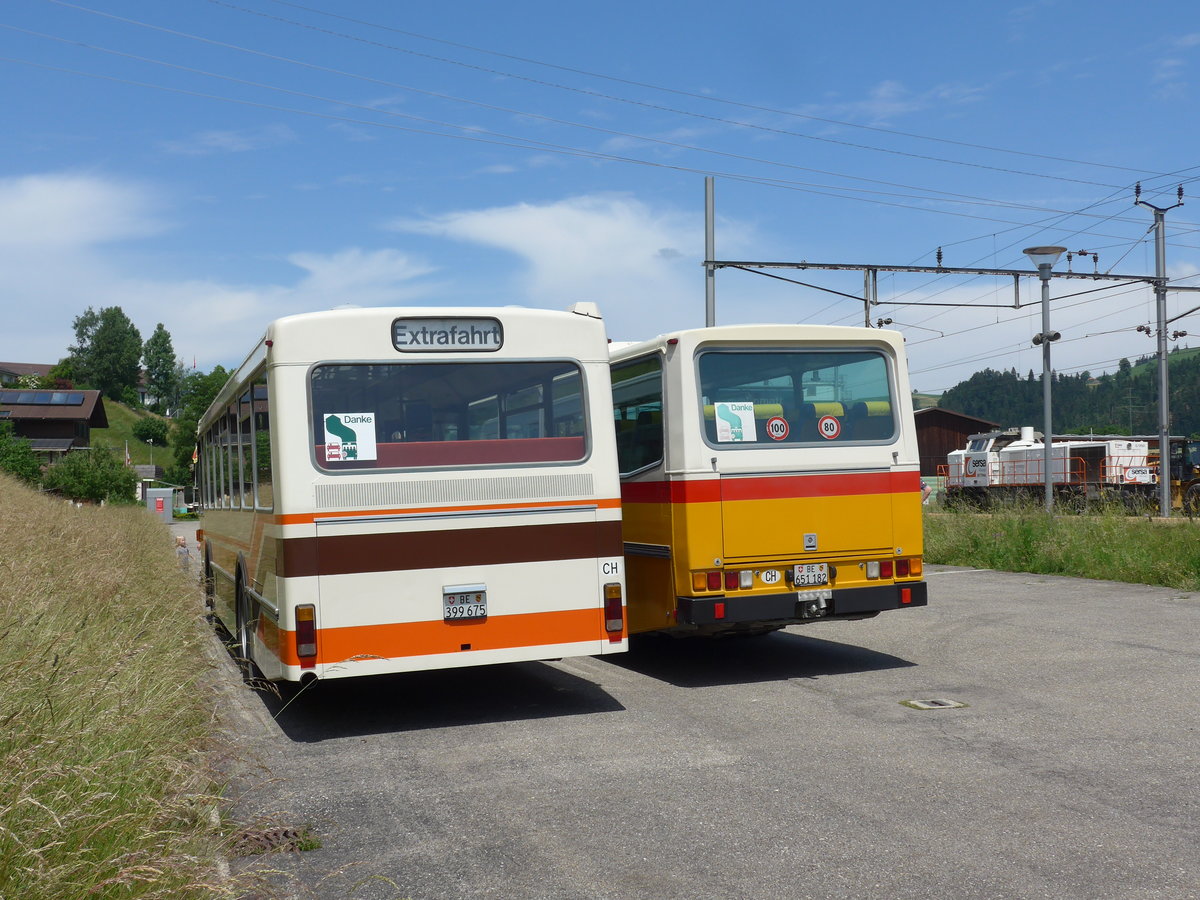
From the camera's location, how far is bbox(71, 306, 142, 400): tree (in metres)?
167

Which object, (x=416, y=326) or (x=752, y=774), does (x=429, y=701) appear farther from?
(x=752, y=774)

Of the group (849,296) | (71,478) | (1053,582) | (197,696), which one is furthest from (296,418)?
(71,478)

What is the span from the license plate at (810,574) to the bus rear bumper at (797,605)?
84 mm

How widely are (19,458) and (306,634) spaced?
46.9 meters

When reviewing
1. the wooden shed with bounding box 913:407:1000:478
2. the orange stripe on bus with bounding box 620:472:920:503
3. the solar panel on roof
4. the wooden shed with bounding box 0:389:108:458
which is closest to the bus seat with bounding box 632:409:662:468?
the orange stripe on bus with bounding box 620:472:920:503

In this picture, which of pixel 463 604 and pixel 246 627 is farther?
pixel 246 627

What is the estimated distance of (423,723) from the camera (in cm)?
812

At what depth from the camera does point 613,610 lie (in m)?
8.39

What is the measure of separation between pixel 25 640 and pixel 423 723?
2788mm

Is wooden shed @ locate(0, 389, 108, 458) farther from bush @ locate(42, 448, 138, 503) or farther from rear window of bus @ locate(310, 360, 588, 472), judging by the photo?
rear window of bus @ locate(310, 360, 588, 472)

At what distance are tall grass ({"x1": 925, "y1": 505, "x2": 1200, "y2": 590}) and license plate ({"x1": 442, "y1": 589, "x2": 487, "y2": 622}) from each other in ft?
34.2

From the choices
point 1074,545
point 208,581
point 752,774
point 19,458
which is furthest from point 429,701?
point 19,458

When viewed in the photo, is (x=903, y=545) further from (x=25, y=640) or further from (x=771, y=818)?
(x=25, y=640)

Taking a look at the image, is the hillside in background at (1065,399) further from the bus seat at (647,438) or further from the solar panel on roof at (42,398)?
the bus seat at (647,438)
